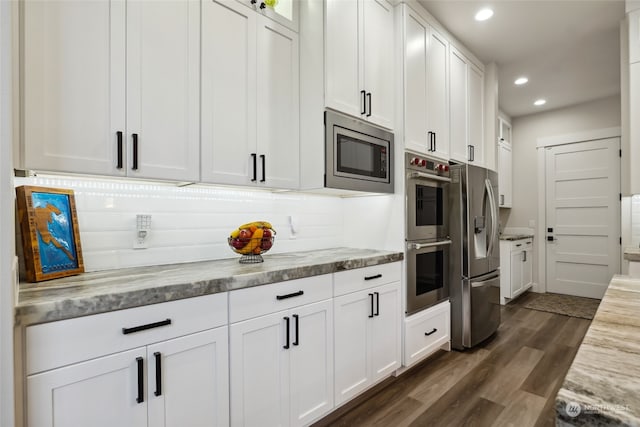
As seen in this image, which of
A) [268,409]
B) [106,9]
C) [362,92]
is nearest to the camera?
[106,9]

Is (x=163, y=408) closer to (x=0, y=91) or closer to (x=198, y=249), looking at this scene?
(x=198, y=249)

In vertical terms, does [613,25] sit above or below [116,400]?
above

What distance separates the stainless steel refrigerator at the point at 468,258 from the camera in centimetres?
284

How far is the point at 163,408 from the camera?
47.8 inches

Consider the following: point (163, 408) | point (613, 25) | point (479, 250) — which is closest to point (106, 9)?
point (163, 408)

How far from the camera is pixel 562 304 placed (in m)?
4.39

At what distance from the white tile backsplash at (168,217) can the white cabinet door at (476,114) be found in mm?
1976

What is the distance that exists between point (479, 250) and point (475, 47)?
204cm

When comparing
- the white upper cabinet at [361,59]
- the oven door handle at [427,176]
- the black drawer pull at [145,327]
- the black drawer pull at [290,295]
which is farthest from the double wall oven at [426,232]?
the black drawer pull at [145,327]

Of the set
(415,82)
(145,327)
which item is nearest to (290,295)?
(145,327)

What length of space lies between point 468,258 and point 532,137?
11.9ft

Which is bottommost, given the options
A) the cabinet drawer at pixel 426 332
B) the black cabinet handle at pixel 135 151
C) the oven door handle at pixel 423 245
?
the cabinet drawer at pixel 426 332

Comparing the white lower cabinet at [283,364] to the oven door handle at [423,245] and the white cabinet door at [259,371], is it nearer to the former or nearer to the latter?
the white cabinet door at [259,371]

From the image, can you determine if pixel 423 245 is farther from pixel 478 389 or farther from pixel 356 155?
pixel 478 389
